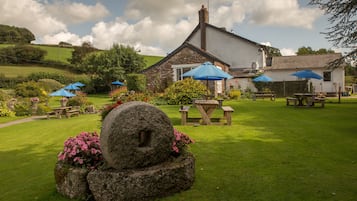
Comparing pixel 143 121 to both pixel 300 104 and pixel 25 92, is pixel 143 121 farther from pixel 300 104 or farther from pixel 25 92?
pixel 25 92

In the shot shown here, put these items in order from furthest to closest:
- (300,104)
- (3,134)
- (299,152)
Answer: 1. (300,104)
2. (3,134)
3. (299,152)

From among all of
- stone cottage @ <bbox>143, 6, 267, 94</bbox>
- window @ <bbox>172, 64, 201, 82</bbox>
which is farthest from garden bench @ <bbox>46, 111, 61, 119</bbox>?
stone cottage @ <bbox>143, 6, 267, 94</bbox>

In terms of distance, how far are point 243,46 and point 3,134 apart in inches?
1119

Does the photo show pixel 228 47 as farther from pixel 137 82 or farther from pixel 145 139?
pixel 145 139

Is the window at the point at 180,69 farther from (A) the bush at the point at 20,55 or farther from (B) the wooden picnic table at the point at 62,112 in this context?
(A) the bush at the point at 20,55

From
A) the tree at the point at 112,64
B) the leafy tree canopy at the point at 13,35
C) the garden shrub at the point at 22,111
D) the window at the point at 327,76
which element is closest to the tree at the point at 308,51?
the window at the point at 327,76

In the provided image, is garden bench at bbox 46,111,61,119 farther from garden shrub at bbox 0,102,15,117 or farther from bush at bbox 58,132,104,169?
bush at bbox 58,132,104,169

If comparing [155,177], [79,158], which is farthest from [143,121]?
[79,158]

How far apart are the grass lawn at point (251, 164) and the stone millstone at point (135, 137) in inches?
32.4

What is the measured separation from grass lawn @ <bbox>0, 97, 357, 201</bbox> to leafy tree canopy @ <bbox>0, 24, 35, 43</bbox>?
73.7m

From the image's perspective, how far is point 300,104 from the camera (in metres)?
18.1

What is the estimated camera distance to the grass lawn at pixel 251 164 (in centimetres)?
453

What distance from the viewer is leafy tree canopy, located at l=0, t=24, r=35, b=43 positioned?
70938mm

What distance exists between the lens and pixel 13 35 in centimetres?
7425
